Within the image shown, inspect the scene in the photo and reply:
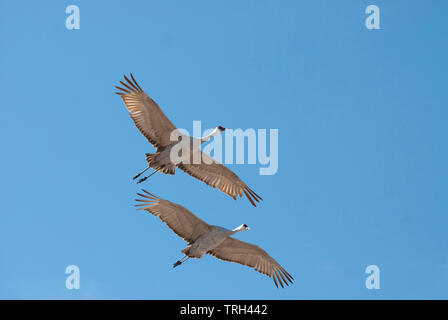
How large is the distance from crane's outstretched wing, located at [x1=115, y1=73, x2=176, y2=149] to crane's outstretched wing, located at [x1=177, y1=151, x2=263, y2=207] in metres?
1.45

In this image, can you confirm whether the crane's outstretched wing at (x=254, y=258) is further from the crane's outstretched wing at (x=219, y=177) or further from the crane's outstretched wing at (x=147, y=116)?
the crane's outstretched wing at (x=147, y=116)

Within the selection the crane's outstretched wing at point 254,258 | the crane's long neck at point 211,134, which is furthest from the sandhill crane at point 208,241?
the crane's long neck at point 211,134

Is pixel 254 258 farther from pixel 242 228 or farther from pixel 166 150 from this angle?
pixel 166 150

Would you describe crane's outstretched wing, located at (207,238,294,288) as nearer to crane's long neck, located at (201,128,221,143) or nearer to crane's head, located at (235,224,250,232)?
crane's head, located at (235,224,250,232)

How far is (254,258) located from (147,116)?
6.22 metres

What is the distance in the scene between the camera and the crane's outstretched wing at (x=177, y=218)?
20.8 meters

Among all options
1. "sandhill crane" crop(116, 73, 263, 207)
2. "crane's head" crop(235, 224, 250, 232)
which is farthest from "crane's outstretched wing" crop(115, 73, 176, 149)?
"crane's head" crop(235, 224, 250, 232)

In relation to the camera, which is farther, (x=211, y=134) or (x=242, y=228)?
(x=211, y=134)

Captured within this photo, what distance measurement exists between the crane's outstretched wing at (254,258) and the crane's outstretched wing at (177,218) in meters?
1.18

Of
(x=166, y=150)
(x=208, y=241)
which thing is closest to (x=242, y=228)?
(x=208, y=241)

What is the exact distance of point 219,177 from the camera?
76.2ft
